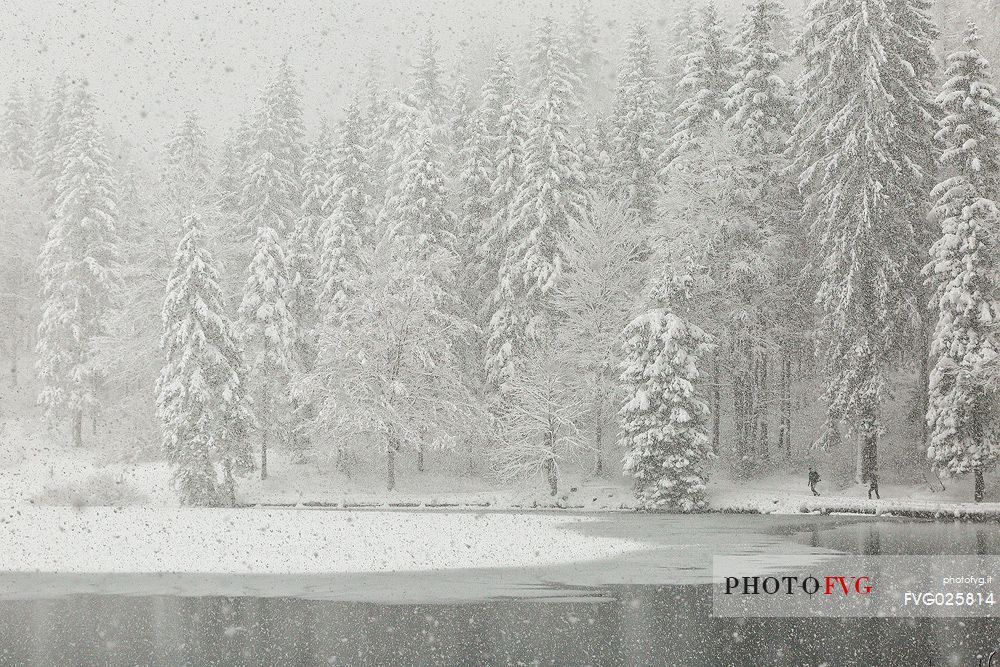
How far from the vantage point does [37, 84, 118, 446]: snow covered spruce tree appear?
47812 millimetres

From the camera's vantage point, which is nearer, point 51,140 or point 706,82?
point 706,82

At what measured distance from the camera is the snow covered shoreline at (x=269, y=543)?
71.3ft

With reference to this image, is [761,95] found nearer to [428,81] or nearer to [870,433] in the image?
[870,433]

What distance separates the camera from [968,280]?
107 feet

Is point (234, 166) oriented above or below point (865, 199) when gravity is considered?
above

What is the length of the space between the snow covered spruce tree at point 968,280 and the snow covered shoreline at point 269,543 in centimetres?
1449

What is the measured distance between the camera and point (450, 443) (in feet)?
134

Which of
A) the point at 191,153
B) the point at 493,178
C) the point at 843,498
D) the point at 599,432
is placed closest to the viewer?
the point at 843,498

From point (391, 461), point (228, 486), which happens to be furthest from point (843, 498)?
point (228, 486)

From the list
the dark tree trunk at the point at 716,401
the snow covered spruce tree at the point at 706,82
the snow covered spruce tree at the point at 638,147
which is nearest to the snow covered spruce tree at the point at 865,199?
the dark tree trunk at the point at 716,401

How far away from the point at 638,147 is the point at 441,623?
34.5 meters

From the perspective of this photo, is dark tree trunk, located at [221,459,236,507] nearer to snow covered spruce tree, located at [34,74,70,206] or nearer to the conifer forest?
the conifer forest

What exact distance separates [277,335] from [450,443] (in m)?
9.49

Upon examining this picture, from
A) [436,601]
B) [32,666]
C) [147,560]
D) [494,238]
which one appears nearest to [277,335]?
[494,238]
